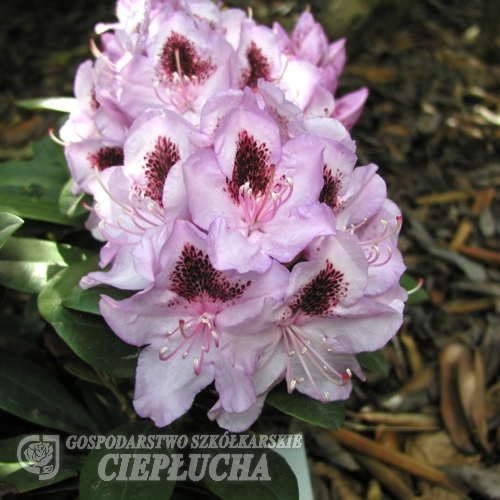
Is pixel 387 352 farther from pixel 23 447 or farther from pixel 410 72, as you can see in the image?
pixel 410 72

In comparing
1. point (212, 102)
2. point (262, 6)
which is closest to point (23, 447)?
point (212, 102)

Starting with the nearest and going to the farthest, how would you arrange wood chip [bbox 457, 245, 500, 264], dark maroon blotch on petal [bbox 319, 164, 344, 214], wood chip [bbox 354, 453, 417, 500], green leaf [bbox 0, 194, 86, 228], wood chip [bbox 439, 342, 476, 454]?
dark maroon blotch on petal [bbox 319, 164, 344, 214] → green leaf [bbox 0, 194, 86, 228] → wood chip [bbox 354, 453, 417, 500] → wood chip [bbox 439, 342, 476, 454] → wood chip [bbox 457, 245, 500, 264]

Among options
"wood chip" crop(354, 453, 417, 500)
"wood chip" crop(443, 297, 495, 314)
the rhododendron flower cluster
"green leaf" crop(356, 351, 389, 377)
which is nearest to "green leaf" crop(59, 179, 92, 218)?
the rhododendron flower cluster

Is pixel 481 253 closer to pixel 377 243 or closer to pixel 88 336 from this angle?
pixel 377 243

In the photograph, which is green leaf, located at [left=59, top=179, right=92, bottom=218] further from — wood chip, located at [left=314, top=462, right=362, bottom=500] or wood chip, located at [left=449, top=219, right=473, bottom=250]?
wood chip, located at [left=449, top=219, right=473, bottom=250]

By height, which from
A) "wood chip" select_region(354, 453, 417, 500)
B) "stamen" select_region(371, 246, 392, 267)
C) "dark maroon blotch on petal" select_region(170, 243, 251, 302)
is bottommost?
"wood chip" select_region(354, 453, 417, 500)

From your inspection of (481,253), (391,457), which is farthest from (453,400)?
(481,253)
